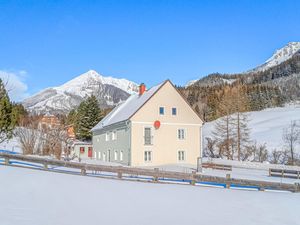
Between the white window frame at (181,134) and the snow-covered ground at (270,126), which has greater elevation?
the snow-covered ground at (270,126)

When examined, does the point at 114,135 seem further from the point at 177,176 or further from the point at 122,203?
the point at 122,203

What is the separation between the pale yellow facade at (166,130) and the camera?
35531 millimetres

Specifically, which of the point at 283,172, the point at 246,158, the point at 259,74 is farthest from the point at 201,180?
the point at 259,74

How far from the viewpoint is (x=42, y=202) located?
426 inches

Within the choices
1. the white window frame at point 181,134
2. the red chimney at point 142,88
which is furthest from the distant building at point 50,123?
the white window frame at point 181,134

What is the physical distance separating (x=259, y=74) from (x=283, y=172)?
167 meters

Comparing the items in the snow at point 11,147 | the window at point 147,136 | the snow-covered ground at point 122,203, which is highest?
the window at point 147,136

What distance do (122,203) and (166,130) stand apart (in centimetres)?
2519

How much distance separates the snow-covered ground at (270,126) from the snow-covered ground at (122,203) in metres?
44.0

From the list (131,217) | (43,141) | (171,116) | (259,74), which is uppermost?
(259,74)

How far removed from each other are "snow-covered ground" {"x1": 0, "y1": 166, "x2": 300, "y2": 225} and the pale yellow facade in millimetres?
18962

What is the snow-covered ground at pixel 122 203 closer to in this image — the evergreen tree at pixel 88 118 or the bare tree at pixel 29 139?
the bare tree at pixel 29 139

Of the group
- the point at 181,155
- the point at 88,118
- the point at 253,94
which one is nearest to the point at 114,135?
the point at 181,155

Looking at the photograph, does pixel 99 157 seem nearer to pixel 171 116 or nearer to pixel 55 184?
pixel 171 116
